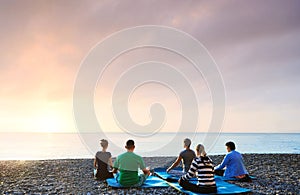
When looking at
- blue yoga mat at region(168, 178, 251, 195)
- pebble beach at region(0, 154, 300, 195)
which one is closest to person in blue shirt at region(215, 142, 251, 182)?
pebble beach at region(0, 154, 300, 195)

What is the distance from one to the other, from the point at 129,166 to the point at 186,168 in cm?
263

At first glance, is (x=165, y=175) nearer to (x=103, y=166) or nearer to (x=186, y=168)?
(x=186, y=168)

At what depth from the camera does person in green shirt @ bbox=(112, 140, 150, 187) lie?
8656 mm

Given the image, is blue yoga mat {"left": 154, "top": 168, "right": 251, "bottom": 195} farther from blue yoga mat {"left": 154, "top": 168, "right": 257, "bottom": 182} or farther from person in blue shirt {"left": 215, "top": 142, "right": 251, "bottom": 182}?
person in blue shirt {"left": 215, "top": 142, "right": 251, "bottom": 182}

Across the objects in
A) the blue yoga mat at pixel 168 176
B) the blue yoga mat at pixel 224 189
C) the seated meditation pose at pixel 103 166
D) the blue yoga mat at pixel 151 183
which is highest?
the seated meditation pose at pixel 103 166

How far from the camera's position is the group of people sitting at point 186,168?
7785mm

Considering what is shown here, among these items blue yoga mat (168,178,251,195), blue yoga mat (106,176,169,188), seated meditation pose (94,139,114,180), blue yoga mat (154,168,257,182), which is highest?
seated meditation pose (94,139,114,180)

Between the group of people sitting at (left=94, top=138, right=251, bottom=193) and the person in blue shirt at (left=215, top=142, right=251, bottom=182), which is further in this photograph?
the person in blue shirt at (left=215, top=142, right=251, bottom=182)

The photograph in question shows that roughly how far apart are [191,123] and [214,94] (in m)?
8.07

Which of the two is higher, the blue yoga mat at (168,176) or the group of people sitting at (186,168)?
the group of people sitting at (186,168)

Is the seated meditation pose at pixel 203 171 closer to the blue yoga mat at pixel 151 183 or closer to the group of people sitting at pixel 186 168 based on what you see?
the group of people sitting at pixel 186 168

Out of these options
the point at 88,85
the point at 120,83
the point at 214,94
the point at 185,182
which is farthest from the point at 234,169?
the point at 88,85

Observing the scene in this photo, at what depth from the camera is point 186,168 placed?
10.5 meters

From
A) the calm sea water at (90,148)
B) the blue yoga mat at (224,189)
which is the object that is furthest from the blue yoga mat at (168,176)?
the calm sea water at (90,148)
